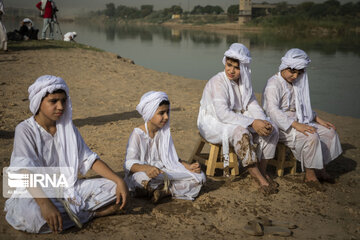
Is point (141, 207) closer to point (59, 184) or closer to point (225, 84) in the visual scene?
point (59, 184)

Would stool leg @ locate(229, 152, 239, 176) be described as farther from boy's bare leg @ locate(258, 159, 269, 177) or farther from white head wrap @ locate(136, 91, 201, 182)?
white head wrap @ locate(136, 91, 201, 182)

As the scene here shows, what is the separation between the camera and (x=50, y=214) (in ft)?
8.87

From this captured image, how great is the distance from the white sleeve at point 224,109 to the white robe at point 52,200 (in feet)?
5.12

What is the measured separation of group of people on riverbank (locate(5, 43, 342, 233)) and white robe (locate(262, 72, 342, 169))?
0.4 inches

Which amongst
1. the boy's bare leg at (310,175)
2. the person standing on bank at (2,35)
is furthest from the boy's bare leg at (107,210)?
the person standing on bank at (2,35)

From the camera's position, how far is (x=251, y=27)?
46312 mm

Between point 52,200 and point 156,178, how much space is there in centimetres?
104

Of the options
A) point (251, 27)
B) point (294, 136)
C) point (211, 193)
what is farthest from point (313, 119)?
point (251, 27)

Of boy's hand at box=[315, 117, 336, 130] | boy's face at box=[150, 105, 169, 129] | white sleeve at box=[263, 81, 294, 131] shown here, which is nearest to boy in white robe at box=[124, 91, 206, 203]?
boy's face at box=[150, 105, 169, 129]

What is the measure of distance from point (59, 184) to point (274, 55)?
18004mm

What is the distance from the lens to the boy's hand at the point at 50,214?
2.70m

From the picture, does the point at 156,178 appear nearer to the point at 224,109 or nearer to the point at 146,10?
the point at 224,109

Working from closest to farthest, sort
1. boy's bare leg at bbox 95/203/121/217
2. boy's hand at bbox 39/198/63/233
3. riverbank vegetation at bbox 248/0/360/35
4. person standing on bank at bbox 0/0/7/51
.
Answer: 1. boy's hand at bbox 39/198/63/233
2. boy's bare leg at bbox 95/203/121/217
3. person standing on bank at bbox 0/0/7/51
4. riverbank vegetation at bbox 248/0/360/35

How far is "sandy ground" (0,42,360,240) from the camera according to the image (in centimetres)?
316
